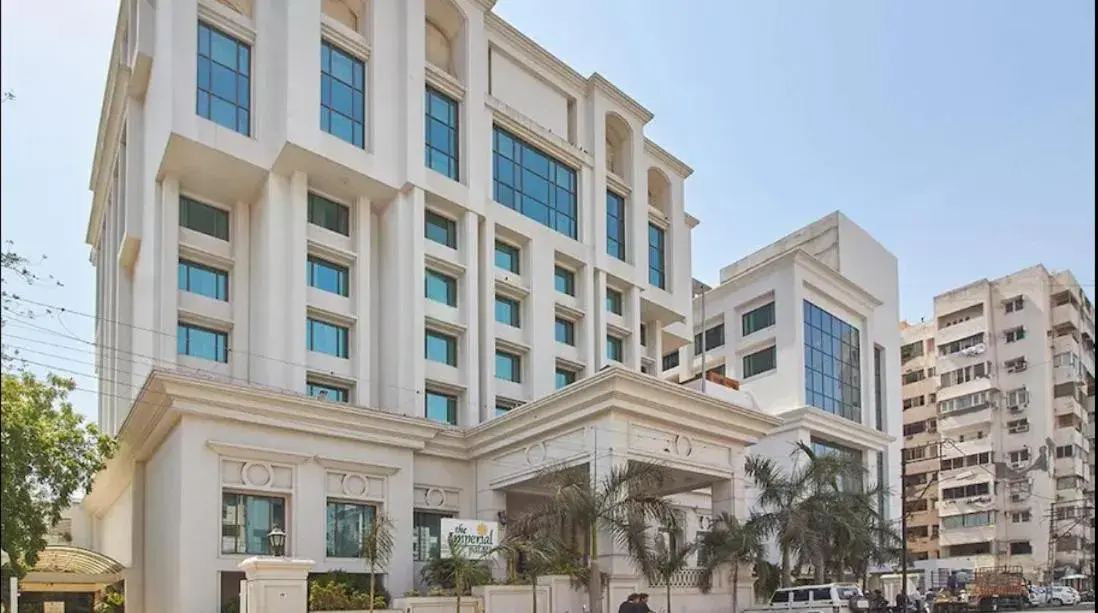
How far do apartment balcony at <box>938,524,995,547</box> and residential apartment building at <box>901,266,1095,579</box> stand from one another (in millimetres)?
76

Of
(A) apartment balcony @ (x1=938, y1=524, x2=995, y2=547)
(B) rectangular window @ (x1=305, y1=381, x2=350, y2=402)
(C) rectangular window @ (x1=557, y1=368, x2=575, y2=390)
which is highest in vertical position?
(C) rectangular window @ (x1=557, y1=368, x2=575, y2=390)

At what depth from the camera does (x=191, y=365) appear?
30.8 meters

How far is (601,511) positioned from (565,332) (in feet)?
54.0

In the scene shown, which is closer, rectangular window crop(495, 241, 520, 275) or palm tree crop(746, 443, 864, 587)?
palm tree crop(746, 443, 864, 587)

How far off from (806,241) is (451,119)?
25.6 meters

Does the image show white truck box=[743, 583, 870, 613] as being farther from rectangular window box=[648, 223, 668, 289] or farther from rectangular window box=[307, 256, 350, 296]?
rectangular window box=[648, 223, 668, 289]

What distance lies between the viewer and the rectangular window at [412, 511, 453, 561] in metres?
30.2

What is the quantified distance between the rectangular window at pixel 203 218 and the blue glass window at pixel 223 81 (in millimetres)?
2863

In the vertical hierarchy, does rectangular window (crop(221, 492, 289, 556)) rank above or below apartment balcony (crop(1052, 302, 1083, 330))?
below

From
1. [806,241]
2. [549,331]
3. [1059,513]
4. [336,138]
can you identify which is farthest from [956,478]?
[336,138]

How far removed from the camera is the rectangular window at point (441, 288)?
34869 mm

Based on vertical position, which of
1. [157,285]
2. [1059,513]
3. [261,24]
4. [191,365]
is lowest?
[1059,513]

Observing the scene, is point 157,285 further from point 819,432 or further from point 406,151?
point 819,432

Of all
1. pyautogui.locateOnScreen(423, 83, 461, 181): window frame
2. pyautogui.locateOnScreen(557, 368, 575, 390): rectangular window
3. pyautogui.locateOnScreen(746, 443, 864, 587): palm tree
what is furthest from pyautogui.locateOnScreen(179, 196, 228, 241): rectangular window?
pyautogui.locateOnScreen(746, 443, 864, 587): palm tree
